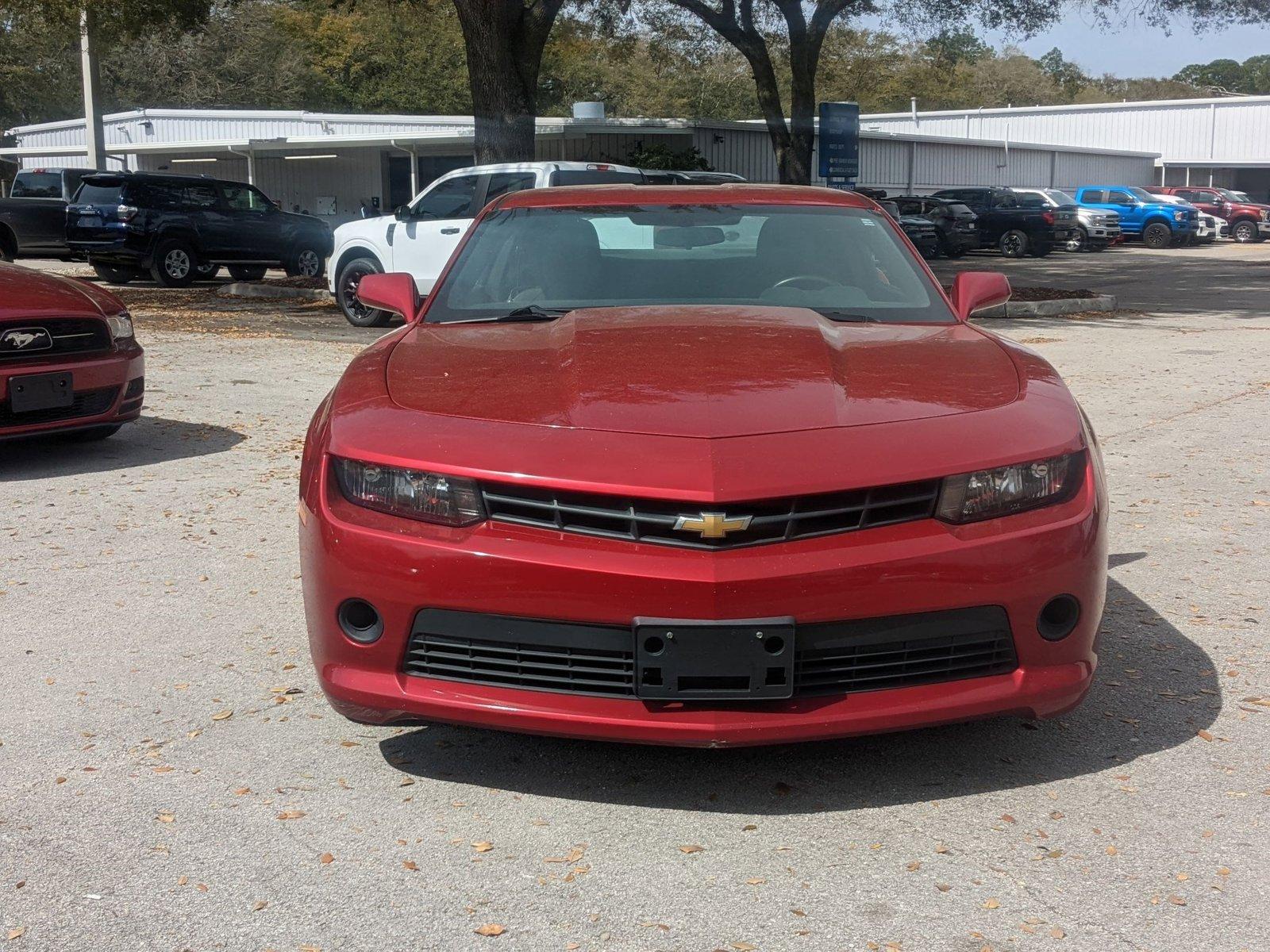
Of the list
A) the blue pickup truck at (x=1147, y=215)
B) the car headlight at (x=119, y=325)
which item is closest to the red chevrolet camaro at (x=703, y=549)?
the car headlight at (x=119, y=325)

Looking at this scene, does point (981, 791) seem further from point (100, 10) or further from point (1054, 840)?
point (100, 10)

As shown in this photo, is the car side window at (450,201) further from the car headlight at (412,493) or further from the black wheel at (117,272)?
the car headlight at (412,493)

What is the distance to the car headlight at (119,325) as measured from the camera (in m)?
7.84

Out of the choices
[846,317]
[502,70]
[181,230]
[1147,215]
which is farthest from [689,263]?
[1147,215]

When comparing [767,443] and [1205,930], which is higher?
[767,443]

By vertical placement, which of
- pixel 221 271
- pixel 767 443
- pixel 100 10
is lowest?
pixel 221 271

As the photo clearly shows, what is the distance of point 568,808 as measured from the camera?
3381mm

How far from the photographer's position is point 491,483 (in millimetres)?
3215

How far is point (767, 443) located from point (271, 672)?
2.00 meters

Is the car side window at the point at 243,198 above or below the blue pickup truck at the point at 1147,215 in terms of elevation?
above

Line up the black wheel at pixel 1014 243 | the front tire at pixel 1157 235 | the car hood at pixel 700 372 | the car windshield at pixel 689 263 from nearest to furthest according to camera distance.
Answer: the car hood at pixel 700 372
the car windshield at pixel 689 263
the black wheel at pixel 1014 243
the front tire at pixel 1157 235

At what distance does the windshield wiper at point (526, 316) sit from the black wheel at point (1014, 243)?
32242mm

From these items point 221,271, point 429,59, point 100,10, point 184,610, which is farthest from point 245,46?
point 184,610

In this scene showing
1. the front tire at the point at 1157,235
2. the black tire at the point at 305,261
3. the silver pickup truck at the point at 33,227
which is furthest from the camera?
the front tire at the point at 1157,235
